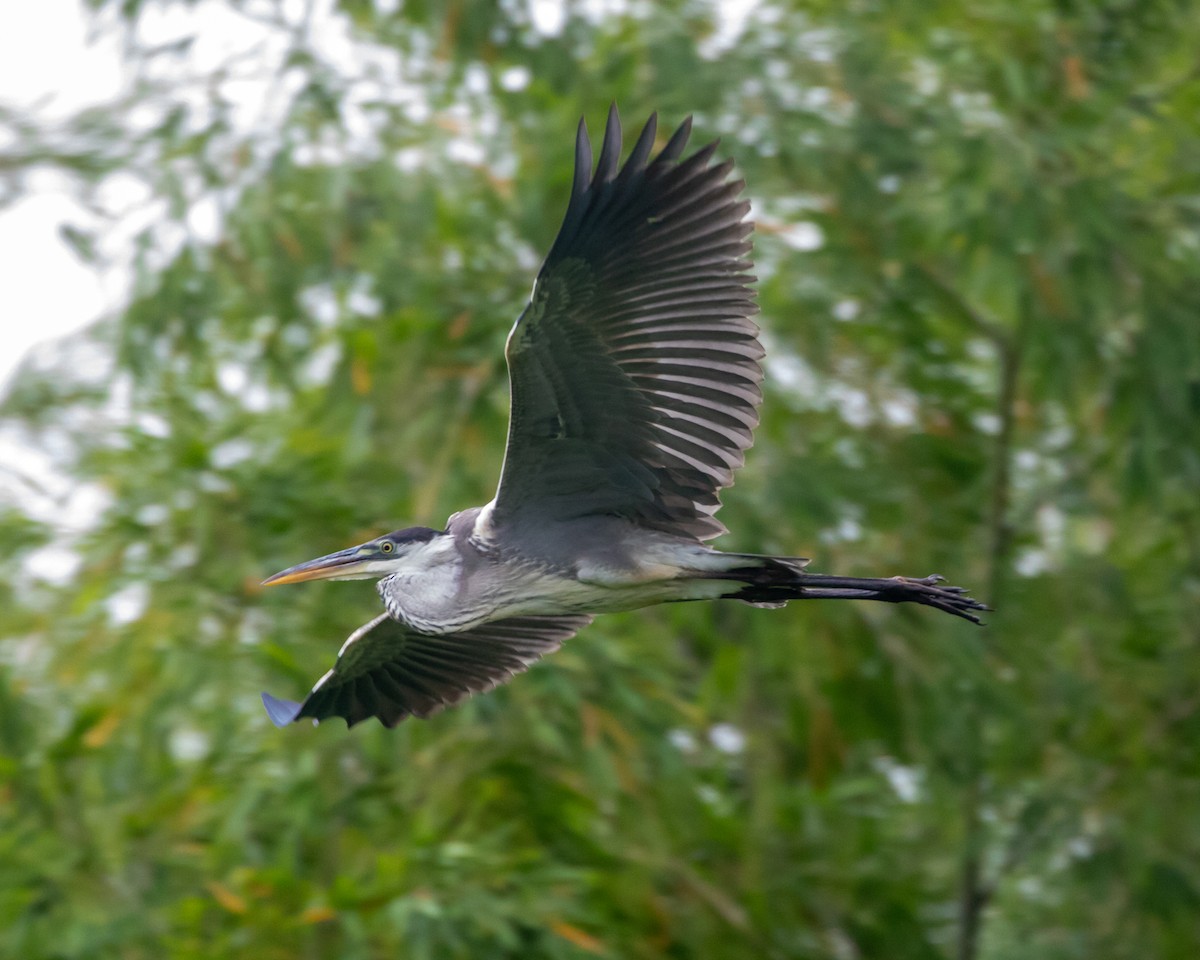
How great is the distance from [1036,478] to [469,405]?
3.15 metres

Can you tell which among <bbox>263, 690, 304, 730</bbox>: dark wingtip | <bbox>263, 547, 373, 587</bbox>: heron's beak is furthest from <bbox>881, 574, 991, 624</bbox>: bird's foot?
<bbox>263, 690, 304, 730</bbox>: dark wingtip

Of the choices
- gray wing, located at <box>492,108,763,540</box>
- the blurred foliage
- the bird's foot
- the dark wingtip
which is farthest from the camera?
the blurred foliage

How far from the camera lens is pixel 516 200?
365 inches

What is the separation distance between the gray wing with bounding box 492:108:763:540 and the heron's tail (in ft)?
0.87

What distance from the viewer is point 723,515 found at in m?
8.80

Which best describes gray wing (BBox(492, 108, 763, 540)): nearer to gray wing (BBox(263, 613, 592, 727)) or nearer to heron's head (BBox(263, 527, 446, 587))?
heron's head (BBox(263, 527, 446, 587))

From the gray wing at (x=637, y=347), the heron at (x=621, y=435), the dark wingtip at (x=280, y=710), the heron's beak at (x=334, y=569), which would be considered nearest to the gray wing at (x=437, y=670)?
the heron at (x=621, y=435)

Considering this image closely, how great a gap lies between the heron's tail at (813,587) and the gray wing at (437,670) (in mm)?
964

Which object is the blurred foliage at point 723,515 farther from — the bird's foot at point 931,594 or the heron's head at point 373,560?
the bird's foot at point 931,594

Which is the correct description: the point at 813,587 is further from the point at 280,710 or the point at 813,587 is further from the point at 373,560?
the point at 280,710

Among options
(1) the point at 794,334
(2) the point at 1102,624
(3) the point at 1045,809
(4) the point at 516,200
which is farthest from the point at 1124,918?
(4) the point at 516,200

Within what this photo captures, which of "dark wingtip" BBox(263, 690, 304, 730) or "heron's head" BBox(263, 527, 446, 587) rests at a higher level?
"heron's head" BBox(263, 527, 446, 587)

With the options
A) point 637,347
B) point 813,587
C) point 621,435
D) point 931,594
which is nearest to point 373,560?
point 621,435

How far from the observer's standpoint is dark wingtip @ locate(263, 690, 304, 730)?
5473mm
